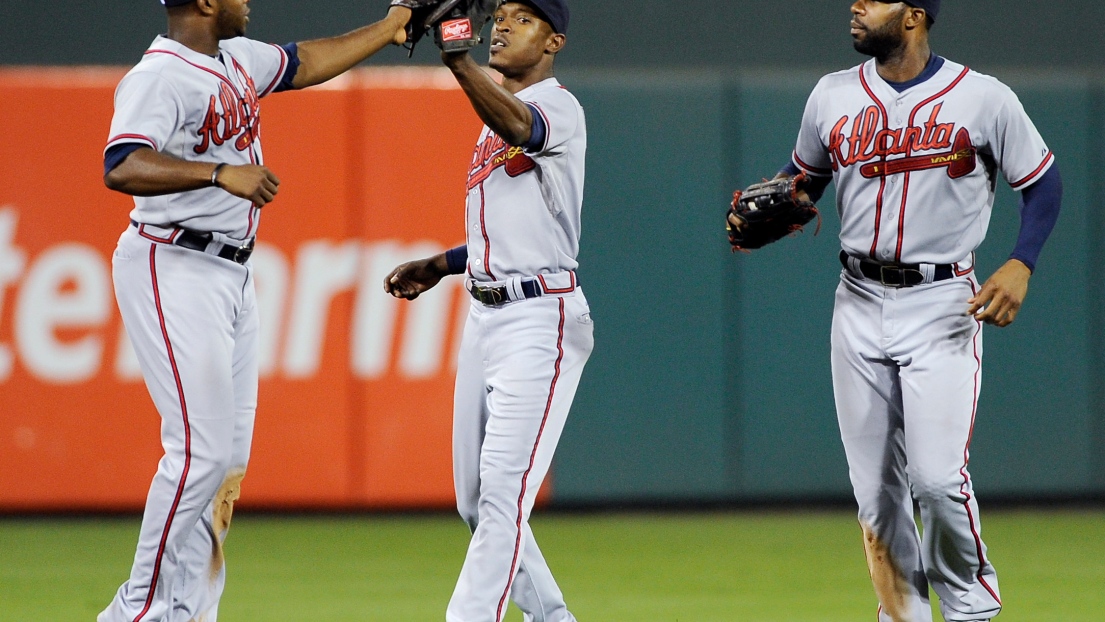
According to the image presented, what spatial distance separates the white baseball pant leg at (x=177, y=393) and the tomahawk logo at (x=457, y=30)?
2.81 ft

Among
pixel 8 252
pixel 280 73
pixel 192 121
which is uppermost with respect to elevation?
pixel 280 73

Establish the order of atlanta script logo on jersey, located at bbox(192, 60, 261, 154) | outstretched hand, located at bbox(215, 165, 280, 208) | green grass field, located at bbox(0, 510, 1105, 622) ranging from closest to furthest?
1. outstretched hand, located at bbox(215, 165, 280, 208)
2. atlanta script logo on jersey, located at bbox(192, 60, 261, 154)
3. green grass field, located at bbox(0, 510, 1105, 622)

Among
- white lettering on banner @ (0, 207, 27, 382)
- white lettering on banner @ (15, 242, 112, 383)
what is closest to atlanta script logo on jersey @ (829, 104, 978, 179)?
white lettering on banner @ (15, 242, 112, 383)

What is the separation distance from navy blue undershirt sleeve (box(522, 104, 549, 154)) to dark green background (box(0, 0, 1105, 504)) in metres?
3.10

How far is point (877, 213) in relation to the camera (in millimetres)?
3646

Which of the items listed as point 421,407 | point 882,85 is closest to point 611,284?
point 421,407

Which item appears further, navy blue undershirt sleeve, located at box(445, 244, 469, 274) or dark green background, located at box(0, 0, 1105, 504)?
dark green background, located at box(0, 0, 1105, 504)

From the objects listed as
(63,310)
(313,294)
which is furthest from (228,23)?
(63,310)

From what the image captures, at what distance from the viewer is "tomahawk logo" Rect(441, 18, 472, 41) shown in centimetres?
332

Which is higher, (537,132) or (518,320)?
(537,132)

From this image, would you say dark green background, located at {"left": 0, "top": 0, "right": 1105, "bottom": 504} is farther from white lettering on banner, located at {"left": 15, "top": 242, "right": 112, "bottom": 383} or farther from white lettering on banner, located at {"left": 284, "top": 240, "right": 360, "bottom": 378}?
white lettering on banner, located at {"left": 15, "top": 242, "right": 112, "bottom": 383}

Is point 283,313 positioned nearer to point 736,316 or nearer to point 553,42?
point 736,316

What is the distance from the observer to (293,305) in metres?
6.34

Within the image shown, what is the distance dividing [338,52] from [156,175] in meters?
0.89
